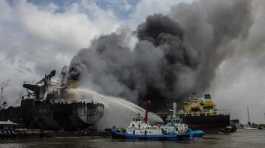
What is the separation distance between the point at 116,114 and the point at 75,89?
52.7 ft

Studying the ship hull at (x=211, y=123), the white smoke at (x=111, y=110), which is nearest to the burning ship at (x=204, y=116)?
the ship hull at (x=211, y=123)

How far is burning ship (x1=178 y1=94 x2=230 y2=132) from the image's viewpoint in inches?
4648

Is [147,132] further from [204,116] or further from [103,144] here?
[204,116]

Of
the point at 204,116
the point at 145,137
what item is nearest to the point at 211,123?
the point at 204,116

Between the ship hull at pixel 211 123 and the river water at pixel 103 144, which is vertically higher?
the ship hull at pixel 211 123

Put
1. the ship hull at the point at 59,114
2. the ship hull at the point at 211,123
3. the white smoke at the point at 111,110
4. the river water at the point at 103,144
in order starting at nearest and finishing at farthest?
1. the river water at the point at 103,144
2. the ship hull at the point at 59,114
3. the white smoke at the point at 111,110
4. the ship hull at the point at 211,123

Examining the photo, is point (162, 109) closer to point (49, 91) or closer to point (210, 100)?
point (210, 100)

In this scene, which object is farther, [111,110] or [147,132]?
[111,110]

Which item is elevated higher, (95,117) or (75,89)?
(75,89)

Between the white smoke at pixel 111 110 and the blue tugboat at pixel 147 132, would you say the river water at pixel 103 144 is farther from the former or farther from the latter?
the white smoke at pixel 111 110

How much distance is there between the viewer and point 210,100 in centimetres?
12731

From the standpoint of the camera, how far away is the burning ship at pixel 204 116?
118 m

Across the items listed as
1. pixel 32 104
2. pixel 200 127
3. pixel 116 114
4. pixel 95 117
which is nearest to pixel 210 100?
pixel 200 127

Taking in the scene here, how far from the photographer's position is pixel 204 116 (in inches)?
4727
